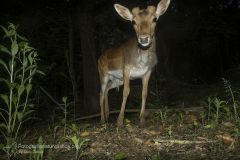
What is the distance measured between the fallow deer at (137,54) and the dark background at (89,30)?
1705 millimetres

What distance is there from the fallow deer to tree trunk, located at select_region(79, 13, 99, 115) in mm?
1942

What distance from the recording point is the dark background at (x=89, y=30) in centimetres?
1200

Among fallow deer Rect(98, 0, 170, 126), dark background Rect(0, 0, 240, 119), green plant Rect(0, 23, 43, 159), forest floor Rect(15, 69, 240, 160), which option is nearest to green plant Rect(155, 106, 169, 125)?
forest floor Rect(15, 69, 240, 160)

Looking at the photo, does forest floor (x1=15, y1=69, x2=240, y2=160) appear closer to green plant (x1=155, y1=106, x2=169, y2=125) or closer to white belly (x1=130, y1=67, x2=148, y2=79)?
green plant (x1=155, y1=106, x2=169, y2=125)

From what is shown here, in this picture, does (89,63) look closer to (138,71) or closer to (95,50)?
(95,50)

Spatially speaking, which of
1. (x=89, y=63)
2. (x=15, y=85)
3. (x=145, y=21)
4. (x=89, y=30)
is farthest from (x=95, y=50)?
(x=15, y=85)

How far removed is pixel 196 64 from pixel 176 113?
41.0 feet

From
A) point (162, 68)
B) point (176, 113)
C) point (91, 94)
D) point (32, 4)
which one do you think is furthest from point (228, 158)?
point (162, 68)

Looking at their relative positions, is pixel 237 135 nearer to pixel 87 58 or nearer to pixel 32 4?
pixel 87 58

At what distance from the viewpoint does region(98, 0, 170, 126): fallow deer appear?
7.96 m

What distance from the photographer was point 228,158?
465 cm

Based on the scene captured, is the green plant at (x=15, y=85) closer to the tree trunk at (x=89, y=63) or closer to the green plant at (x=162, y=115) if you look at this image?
the green plant at (x=162, y=115)

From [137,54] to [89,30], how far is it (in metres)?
3.62

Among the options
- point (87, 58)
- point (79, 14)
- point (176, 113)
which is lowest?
point (176, 113)
